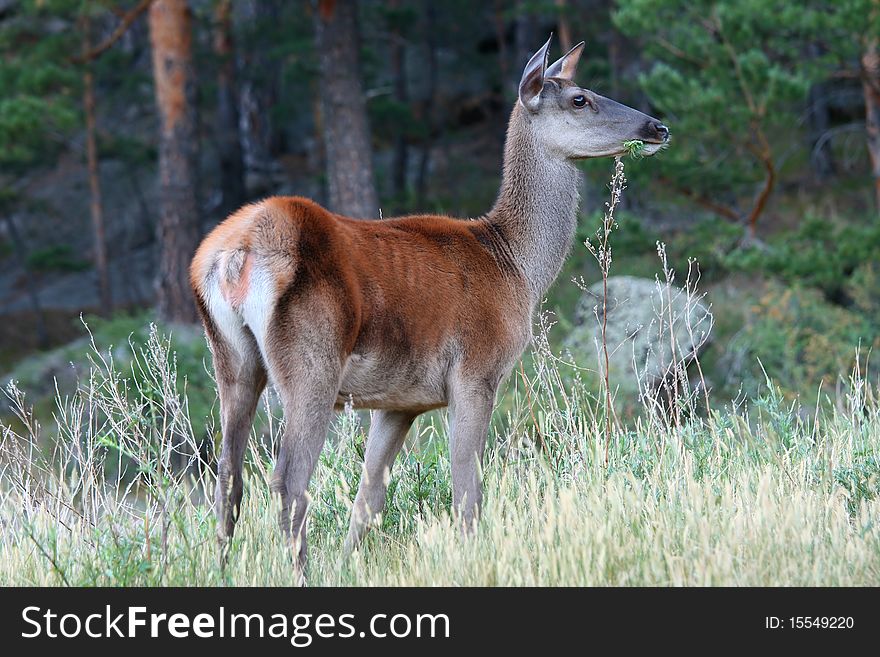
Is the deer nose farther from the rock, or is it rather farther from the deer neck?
the rock

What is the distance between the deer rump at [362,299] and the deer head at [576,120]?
83cm

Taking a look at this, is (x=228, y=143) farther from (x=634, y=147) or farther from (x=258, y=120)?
(x=634, y=147)

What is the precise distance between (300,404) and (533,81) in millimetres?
2549

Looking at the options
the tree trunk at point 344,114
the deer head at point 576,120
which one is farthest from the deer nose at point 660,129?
the tree trunk at point 344,114

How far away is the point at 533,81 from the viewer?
6.52 meters

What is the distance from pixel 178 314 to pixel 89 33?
30.4ft

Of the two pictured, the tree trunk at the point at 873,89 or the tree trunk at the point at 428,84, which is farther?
the tree trunk at the point at 428,84

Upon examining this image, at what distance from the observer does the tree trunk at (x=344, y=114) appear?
15.7 meters

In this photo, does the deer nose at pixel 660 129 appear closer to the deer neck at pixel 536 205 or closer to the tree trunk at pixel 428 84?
the deer neck at pixel 536 205

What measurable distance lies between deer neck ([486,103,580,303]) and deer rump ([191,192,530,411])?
10.1 inches

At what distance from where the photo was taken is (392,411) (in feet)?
19.4
